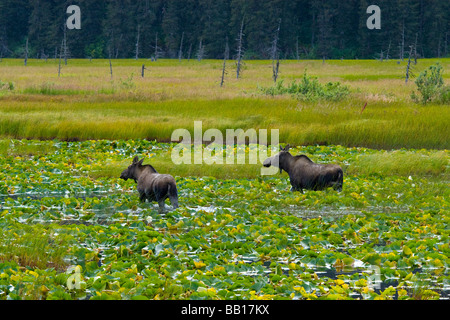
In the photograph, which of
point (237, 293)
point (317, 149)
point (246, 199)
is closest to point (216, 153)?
point (317, 149)

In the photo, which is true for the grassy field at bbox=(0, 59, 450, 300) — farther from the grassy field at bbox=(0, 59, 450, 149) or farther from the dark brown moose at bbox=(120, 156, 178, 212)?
the dark brown moose at bbox=(120, 156, 178, 212)

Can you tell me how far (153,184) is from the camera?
13203 millimetres

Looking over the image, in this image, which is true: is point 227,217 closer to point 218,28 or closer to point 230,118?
point 230,118

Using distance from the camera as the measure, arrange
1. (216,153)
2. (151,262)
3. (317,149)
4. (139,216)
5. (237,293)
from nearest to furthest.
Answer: (237,293)
(151,262)
(139,216)
(216,153)
(317,149)

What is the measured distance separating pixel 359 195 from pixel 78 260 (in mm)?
7722

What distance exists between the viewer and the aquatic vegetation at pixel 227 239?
8008 mm

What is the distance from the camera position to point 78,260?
941 centimetres

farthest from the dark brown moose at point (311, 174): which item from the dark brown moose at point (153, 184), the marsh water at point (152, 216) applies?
the dark brown moose at point (153, 184)

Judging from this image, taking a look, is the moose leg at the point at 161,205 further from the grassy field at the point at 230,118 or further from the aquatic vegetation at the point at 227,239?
the grassy field at the point at 230,118

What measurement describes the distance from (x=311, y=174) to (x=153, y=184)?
4.16 m

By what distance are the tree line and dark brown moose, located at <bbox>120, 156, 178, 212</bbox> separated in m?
87.0

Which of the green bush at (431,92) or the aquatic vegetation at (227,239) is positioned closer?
the aquatic vegetation at (227,239)

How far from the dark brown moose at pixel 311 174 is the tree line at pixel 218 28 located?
85.9 metres
